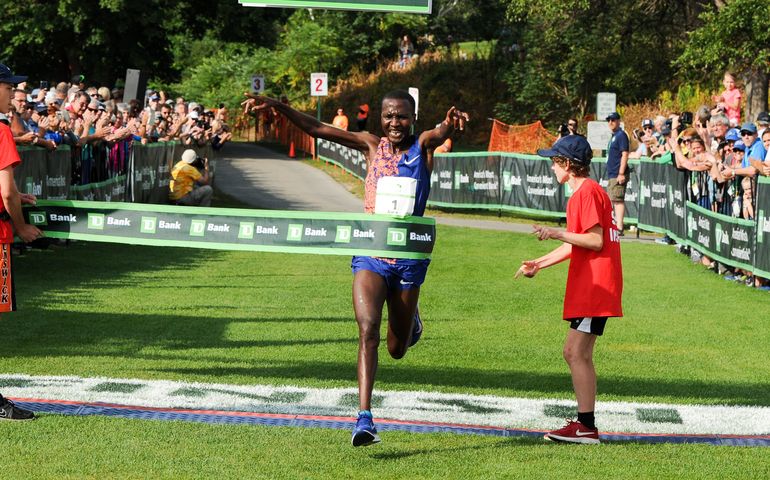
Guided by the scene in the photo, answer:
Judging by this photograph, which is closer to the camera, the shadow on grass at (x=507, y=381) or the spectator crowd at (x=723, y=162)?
the shadow on grass at (x=507, y=381)

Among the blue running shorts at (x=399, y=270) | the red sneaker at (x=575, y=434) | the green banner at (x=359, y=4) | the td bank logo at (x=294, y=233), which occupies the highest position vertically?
the green banner at (x=359, y=4)

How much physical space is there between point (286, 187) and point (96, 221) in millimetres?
A: 28295

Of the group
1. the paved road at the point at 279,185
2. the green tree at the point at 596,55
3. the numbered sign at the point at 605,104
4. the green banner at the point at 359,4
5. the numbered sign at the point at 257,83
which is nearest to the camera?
the green banner at the point at 359,4

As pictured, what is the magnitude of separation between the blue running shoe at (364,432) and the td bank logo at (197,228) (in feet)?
6.55

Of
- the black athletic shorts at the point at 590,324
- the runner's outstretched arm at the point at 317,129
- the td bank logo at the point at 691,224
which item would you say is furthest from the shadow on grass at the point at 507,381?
the td bank logo at the point at 691,224

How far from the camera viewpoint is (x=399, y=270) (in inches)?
322

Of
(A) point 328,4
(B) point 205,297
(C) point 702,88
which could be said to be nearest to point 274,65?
(C) point 702,88

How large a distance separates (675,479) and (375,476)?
65.2 inches

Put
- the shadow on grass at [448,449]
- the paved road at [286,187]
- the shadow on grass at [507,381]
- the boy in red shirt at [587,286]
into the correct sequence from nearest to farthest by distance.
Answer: the shadow on grass at [448,449] → the boy in red shirt at [587,286] → the shadow on grass at [507,381] → the paved road at [286,187]

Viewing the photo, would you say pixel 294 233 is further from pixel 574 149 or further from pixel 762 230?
pixel 762 230

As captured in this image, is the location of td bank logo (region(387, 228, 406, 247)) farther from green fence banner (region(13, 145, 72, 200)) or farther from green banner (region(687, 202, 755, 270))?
green banner (region(687, 202, 755, 270))

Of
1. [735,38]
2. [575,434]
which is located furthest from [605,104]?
[575,434]

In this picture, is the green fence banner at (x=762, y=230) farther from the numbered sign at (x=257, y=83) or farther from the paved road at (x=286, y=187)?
the numbered sign at (x=257, y=83)

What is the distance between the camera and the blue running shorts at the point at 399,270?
8.18 metres
